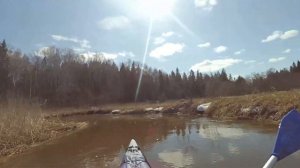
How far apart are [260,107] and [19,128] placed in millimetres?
12356

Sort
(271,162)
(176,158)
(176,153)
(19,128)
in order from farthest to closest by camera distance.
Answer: (19,128)
(176,153)
(176,158)
(271,162)

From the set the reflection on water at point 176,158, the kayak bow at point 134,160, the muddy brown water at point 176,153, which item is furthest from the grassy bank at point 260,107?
→ the kayak bow at point 134,160

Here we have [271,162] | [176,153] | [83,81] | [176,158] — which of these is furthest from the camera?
[83,81]

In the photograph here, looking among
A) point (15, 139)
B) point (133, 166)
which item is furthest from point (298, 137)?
point (15, 139)

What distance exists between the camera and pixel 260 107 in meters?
19.2

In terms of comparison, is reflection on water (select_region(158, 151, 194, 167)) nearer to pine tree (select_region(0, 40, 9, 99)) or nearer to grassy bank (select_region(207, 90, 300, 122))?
grassy bank (select_region(207, 90, 300, 122))

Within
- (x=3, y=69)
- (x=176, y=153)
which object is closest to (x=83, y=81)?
(x=3, y=69)

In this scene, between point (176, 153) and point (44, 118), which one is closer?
point (176, 153)

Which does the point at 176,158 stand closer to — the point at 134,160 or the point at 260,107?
the point at 134,160

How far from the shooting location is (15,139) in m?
13.3

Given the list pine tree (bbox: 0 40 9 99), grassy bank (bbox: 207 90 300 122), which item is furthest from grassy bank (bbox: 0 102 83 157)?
pine tree (bbox: 0 40 9 99)

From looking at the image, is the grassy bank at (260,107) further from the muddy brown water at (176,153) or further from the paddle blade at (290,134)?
the paddle blade at (290,134)

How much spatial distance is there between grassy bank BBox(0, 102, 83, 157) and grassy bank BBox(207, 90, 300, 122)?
10.4 metres

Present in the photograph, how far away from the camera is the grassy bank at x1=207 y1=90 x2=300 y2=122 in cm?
1705
